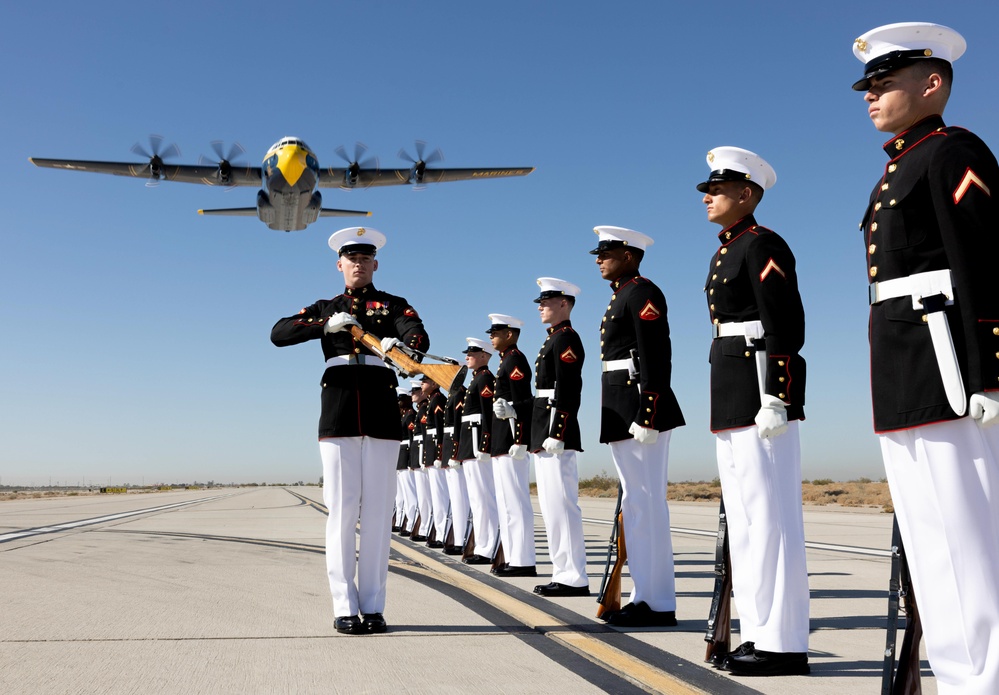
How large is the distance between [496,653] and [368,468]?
1560mm

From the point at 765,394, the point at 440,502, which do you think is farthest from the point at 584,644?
the point at 440,502

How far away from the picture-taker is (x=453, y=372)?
523cm

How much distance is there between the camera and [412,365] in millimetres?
5141

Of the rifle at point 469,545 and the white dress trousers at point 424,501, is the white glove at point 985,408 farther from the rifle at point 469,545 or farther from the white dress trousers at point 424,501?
the white dress trousers at point 424,501

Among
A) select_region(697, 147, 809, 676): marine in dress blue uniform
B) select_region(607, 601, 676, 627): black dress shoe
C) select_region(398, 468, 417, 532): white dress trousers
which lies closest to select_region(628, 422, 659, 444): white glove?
select_region(697, 147, 809, 676): marine in dress blue uniform

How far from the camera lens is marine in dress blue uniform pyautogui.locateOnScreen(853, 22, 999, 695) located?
2.66 meters

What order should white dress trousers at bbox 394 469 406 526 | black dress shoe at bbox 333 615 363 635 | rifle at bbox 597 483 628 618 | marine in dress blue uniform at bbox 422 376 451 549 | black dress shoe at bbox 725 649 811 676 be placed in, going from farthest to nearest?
white dress trousers at bbox 394 469 406 526, marine in dress blue uniform at bbox 422 376 451 549, rifle at bbox 597 483 628 618, black dress shoe at bbox 333 615 363 635, black dress shoe at bbox 725 649 811 676

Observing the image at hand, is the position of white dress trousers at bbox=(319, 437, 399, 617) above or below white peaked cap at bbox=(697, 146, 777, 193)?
below

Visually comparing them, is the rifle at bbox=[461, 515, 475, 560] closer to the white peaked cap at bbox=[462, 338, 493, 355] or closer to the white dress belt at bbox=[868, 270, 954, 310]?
the white peaked cap at bbox=[462, 338, 493, 355]

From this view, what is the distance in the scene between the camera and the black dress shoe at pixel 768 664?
391 cm

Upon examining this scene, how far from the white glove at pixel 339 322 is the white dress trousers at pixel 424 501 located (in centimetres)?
946

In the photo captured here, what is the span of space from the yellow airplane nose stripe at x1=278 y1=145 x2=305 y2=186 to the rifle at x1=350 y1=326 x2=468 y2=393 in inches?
1096

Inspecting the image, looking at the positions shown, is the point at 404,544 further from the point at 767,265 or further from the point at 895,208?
the point at 895,208

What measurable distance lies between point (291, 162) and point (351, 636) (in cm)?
2875
